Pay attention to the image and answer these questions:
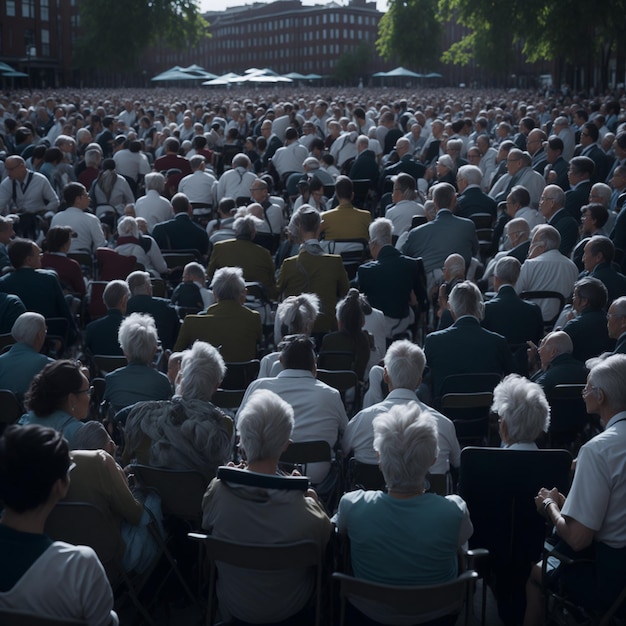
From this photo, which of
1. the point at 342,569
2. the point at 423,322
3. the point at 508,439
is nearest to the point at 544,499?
the point at 508,439

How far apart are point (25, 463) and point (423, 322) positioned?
768 centimetres

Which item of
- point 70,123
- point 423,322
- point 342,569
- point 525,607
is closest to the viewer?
point 342,569

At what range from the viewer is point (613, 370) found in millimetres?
4586

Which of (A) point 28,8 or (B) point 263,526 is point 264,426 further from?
(A) point 28,8

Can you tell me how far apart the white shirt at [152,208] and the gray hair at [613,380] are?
28.7ft

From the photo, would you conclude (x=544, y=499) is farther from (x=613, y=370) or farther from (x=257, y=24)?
(x=257, y=24)

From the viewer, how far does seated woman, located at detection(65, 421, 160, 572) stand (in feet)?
14.7

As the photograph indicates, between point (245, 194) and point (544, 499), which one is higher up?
point (245, 194)

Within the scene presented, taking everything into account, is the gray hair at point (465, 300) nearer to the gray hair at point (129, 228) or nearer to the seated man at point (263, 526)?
the seated man at point (263, 526)

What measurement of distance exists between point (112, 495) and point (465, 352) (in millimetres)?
2977

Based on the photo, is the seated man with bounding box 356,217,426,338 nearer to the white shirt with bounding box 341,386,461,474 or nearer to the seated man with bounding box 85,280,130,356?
the seated man with bounding box 85,280,130,356

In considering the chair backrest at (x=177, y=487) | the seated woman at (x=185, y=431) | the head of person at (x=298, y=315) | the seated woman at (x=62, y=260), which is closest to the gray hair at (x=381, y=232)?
the head of person at (x=298, y=315)

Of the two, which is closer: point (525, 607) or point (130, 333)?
point (525, 607)

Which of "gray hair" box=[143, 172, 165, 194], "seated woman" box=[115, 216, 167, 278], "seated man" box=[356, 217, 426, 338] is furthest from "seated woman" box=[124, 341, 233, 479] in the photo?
"gray hair" box=[143, 172, 165, 194]
